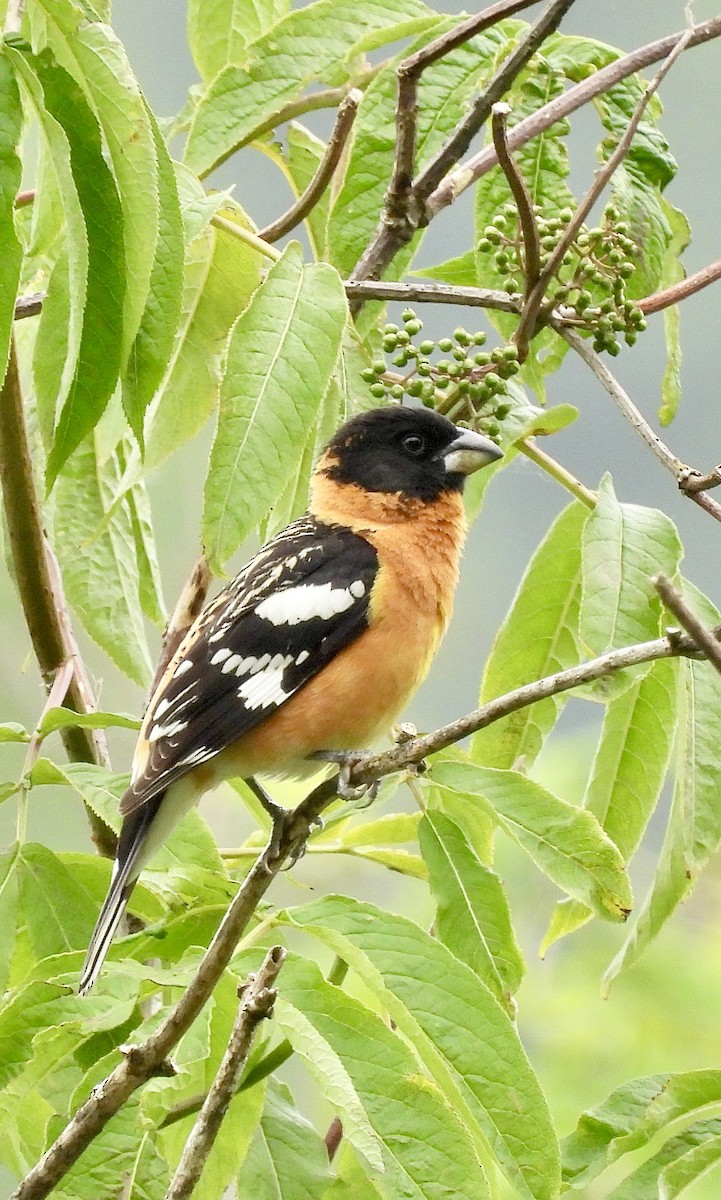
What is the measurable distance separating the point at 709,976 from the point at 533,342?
2395mm

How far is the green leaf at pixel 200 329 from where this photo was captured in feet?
7.47

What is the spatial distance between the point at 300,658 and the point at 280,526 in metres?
0.33

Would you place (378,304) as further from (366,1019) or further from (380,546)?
(366,1019)

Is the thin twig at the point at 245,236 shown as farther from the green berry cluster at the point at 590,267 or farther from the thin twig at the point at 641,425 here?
the thin twig at the point at 641,425

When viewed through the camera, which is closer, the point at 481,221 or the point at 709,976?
the point at 481,221

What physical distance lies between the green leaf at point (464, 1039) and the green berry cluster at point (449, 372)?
2.91ft

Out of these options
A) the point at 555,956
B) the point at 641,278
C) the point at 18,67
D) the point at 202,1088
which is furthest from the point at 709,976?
the point at 18,67

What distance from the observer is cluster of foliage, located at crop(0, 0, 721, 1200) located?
1593mm

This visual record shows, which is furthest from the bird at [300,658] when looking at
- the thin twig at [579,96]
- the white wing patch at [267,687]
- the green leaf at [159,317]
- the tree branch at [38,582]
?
the green leaf at [159,317]

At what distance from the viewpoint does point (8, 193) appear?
4.92ft

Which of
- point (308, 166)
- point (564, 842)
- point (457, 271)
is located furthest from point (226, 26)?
point (564, 842)

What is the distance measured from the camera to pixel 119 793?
2.10 meters

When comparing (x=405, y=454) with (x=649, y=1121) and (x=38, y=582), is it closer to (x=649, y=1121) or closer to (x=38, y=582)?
(x=38, y=582)

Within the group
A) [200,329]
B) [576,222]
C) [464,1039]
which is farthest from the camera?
[200,329]
